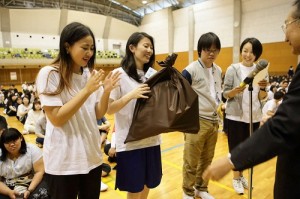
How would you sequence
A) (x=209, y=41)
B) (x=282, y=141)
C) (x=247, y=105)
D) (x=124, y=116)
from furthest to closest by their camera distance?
(x=247, y=105), (x=209, y=41), (x=124, y=116), (x=282, y=141)

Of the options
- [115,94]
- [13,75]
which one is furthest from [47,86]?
[13,75]

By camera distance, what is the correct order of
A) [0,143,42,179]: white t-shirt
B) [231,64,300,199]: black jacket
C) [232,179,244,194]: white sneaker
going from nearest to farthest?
[231,64,300,199]: black jacket → [0,143,42,179]: white t-shirt → [232,179,244,194]: white sneaker

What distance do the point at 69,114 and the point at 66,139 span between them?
169 millimetres

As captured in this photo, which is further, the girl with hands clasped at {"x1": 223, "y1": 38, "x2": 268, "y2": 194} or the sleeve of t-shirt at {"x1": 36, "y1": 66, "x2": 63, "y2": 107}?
the girl with hands clasped at {"x1": 223, "y1": 38, "x2": 268, "y2": 194}

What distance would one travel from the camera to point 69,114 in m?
1.25

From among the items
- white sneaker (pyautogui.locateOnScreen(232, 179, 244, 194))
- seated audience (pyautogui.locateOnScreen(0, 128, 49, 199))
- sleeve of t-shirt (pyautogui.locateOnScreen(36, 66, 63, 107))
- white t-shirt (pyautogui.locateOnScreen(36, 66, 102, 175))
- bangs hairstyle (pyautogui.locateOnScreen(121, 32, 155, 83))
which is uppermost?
bangs hairstyle (pyautogui.locateOnScreen(121, 32, 155, 83))

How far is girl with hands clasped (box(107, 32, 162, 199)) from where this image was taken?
1688mm

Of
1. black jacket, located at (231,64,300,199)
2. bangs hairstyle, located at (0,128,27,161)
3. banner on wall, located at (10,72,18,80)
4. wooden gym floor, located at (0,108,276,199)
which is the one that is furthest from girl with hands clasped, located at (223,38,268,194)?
banner on wall, located at (10,72,18,80)

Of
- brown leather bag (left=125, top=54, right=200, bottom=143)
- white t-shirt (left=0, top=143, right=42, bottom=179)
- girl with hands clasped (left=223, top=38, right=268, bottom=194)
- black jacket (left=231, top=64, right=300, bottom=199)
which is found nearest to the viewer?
black jacket (left=231, top=64, right=300, bottom=199)

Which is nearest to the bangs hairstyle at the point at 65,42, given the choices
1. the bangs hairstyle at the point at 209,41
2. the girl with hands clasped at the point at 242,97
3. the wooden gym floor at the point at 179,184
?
the bangs hairstyle at the point at 209,41

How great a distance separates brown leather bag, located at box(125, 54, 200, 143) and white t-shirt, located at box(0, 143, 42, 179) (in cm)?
142

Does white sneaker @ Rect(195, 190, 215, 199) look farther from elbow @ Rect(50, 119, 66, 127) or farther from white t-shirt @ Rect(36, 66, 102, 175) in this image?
elbow @ Rect(50, 119, 66, 127)

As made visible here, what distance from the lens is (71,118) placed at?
1.33m

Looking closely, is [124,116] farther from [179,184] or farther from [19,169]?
[179,184]
